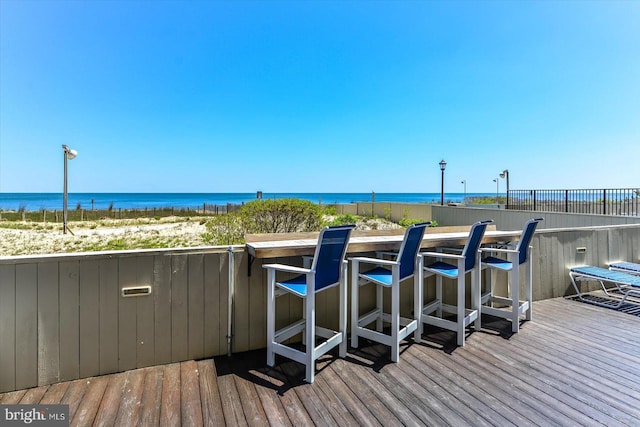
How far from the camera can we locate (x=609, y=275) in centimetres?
349

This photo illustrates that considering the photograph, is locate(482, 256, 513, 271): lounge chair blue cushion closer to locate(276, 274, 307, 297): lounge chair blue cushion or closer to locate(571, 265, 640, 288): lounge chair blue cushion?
locate(571, 265, 640, 288): lounge chair blue cushion

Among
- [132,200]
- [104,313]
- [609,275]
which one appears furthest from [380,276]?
[132,200]

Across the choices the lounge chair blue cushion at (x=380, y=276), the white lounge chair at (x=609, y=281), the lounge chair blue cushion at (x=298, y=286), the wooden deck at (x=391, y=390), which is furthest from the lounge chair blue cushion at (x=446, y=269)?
the white lounge chair at (x=609, y=281)

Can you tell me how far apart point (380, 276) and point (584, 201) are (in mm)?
9110

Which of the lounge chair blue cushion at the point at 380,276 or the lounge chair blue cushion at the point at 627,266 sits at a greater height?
the lounge chair blue cushion at the point at 380,276

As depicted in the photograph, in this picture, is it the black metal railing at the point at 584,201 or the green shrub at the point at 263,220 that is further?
the black metal railing at the point at 584,201

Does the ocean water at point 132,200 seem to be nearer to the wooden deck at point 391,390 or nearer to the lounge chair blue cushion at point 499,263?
the lounge chair blue cushion at point 499,263

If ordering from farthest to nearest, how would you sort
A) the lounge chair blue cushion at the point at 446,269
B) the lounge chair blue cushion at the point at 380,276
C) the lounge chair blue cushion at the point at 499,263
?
the lounge chair blue cushion at the point at 499,263 < the lounge chair blue cushion at the point at 446,269 < the lounge chair blue cushion at the point at 380,276

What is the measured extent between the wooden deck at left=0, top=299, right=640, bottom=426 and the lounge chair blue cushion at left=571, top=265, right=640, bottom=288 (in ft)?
3.36

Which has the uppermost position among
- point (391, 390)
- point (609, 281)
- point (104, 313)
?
point (104, 313)

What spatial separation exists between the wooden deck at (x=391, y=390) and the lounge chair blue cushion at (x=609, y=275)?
102 centimetres

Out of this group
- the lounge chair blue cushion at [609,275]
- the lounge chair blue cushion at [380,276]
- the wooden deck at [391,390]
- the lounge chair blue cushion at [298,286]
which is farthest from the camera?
the lounge chair blue cushion at [609,275]

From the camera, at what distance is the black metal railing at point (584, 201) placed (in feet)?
25.2

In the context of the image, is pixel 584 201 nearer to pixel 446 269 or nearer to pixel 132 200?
pixel 446 269
